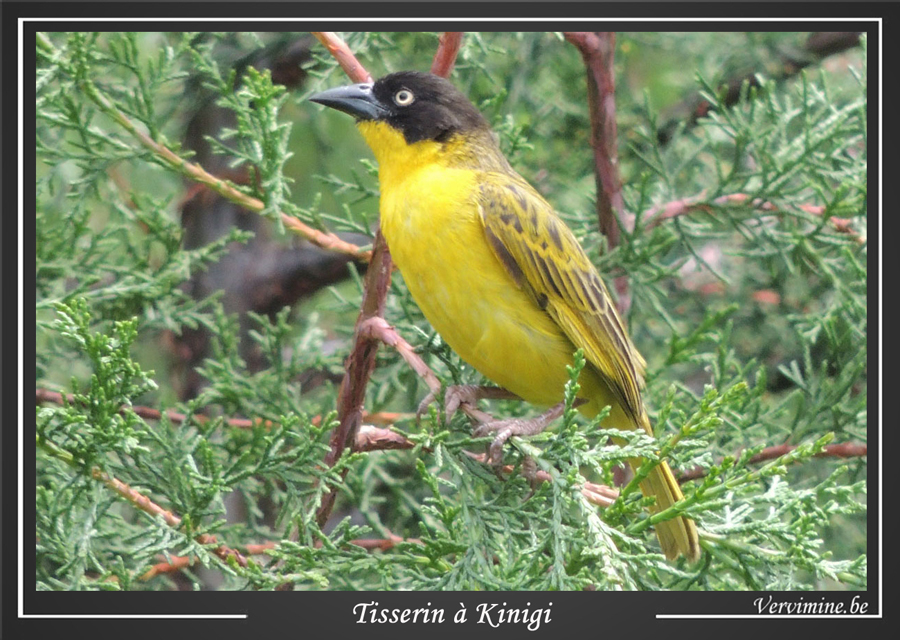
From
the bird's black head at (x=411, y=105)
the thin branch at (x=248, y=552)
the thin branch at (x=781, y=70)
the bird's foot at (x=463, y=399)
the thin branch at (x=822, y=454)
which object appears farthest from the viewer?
the thin branch at (x=781, y=70)

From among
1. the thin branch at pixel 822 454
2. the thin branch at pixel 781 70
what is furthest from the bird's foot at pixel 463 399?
the thin branch at pixel 781 70

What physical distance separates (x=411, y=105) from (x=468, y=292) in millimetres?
889

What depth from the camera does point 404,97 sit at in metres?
3.78

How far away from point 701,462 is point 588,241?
2.33 m

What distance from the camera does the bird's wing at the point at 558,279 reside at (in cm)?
345

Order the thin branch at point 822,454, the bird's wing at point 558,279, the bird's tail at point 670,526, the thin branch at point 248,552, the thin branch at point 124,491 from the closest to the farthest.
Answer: the thin branch at point 124,491, the bird's tail at point 670,526, the thin branch at point 248,552, the bird's wing at point 558,279, the thin branch at point 822,454

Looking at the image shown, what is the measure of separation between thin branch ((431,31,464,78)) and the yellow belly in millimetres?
386

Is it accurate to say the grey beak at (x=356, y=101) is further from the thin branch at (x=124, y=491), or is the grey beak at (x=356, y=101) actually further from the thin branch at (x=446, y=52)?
the thin branch at (x=124, y=491)

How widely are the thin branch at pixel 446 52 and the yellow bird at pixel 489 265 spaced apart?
0.28 meters

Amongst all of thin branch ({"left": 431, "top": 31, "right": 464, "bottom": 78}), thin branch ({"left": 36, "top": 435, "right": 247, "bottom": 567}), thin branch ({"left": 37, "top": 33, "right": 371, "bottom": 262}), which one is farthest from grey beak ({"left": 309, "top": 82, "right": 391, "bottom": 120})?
thin branch ({"left": 36, "top": 435, "right": 247, "bottom": 567})

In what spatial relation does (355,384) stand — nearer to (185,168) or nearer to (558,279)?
(558,279)

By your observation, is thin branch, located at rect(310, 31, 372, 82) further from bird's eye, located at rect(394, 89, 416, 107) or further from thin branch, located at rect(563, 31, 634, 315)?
thin branch, located at rect(563, 31, 634, 315)

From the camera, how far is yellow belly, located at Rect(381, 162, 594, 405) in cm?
332

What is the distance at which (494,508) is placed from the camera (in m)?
2.83
